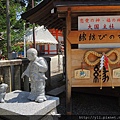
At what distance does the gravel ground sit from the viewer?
4.31 meters

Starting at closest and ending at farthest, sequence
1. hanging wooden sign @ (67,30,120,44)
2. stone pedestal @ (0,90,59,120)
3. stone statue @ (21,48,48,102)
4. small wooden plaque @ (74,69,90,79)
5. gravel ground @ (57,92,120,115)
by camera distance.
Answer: stone pedestal @ (0,90,59,120), stone statue @ (21,48,48,102), hanging wooden sign @ (67,30,120,44), small wooden plaque @ (74,69,90,79), gravel ground @ (57,92,120,115)

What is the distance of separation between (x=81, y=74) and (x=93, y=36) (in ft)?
3.18

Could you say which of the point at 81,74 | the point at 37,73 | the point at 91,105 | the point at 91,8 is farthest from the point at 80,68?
the point at 91,105

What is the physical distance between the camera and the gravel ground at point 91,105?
431 centimetres

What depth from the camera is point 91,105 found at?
4848 mm

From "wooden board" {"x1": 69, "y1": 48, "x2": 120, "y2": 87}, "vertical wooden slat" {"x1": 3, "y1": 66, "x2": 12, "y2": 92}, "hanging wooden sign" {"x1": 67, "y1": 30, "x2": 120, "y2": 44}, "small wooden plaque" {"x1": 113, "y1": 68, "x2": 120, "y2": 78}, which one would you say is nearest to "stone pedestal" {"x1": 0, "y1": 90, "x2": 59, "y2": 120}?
"vertical wooden slat" {"x1": 3, "y1": 66, "x2": 12, "y2": 92}

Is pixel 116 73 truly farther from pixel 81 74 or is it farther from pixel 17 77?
pixel 17 77

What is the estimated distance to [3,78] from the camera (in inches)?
157

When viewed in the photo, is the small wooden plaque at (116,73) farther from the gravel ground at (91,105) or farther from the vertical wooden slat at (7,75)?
the vertical wooden slat at (7,75)

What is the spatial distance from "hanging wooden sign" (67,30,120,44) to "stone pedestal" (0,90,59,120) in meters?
1.54

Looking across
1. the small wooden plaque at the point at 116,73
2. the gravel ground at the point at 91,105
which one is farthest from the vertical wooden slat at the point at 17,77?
the small wooden plaque at the point at 116,73

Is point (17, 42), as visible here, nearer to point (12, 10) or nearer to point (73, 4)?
point (12, 10)

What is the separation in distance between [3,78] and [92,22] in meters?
2.61

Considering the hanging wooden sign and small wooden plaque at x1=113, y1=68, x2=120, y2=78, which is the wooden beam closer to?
the hanging wooden sign
